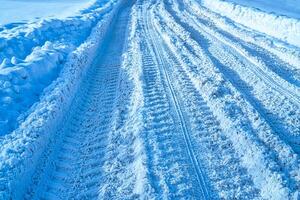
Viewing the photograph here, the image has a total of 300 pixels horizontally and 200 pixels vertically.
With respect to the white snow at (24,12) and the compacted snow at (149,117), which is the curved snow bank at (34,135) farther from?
the white snow at (24,12)

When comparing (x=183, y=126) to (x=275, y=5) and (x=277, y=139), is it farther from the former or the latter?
(x=275, y=5)

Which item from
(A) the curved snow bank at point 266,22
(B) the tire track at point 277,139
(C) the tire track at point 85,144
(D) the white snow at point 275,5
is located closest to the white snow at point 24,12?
(C) the tire track at point 85,144

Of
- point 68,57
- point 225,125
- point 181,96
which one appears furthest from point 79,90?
point 225,125

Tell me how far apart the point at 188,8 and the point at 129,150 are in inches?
683

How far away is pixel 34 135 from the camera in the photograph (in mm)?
7184

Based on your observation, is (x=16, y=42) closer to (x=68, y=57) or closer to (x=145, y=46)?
(x=68, y=57)

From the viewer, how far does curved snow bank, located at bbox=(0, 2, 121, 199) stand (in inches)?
240

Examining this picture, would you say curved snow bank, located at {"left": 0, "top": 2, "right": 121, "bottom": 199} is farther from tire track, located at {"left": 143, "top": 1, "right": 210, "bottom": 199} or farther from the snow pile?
tire track, located at {"left": 143, "top": 1, "right": 210, "bottom": 199}

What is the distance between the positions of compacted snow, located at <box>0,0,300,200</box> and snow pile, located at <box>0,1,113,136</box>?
0.04 m

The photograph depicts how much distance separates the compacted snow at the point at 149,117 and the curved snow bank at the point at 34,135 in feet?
0.09

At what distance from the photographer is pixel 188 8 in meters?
22.6

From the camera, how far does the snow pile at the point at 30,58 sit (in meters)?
8.45

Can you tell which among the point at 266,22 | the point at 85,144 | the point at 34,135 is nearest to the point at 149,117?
the point at 85,144

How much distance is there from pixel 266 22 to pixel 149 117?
36.3ft
